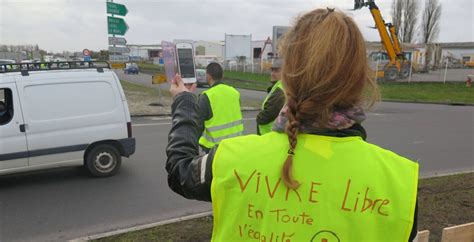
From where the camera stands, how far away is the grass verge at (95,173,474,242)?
4.24 meters

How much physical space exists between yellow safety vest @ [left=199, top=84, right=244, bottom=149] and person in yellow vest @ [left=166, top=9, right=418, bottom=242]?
3.53m

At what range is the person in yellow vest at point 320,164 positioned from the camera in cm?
117

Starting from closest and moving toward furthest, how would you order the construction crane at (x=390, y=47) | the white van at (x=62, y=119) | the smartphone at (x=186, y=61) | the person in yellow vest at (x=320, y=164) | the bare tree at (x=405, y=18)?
the person in yellow vest at (x=320, y=164)
the smartphone at (x=186, y=61)
the white van at (x=62, y=119)
the construction crane at (x=390, y=47)
the bare tree at (x=405, y=18)

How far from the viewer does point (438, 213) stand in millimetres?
4695

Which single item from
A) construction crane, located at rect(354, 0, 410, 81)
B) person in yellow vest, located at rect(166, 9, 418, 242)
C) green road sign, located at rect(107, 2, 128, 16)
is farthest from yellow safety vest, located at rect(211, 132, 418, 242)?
construction crane, located at rect(354, 0, 410, 81)

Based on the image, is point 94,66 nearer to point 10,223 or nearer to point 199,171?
point 10,223

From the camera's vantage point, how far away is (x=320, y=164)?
3.88 feet

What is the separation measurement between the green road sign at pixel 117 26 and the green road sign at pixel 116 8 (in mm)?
271

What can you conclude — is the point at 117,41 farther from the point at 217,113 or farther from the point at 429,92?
the point at 429,92

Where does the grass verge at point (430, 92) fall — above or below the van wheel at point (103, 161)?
below

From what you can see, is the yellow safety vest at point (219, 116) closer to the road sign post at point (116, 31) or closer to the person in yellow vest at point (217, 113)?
the person in yellow vest at point (217, 113)

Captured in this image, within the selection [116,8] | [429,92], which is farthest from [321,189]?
[429,92]

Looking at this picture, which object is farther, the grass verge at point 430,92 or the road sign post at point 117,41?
the grass verge at point 430,92

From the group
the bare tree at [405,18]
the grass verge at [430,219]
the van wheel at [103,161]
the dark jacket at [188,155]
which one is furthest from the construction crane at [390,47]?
the bare tree at [405,18]
